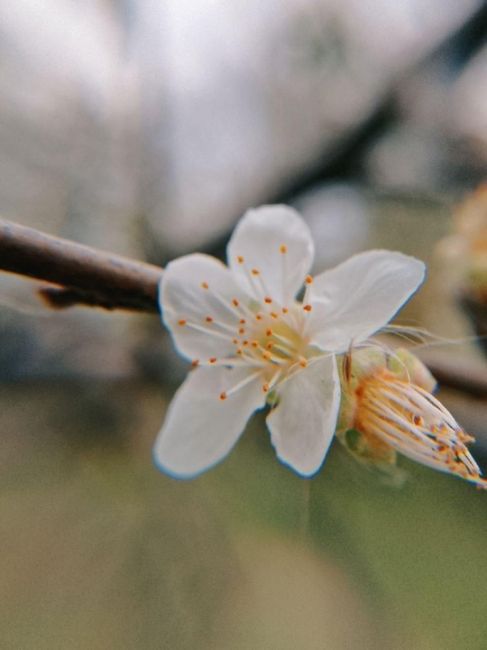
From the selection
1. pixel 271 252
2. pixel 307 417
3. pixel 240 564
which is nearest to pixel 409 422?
pixel 307 417

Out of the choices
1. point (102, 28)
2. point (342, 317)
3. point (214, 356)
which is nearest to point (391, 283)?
point (342, 317)

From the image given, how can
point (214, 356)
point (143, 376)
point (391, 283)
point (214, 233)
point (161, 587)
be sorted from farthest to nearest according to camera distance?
point (214, 233) → point (143, 376) → point (161, 587) → point (214, 356) → point (391, 283)

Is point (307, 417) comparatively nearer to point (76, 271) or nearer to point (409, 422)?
point (409, 422)

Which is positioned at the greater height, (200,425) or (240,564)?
(200,425)

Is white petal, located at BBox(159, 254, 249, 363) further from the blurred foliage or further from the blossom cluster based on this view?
the blurred foliage

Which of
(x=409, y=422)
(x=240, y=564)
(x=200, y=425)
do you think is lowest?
(x=240, y=564)

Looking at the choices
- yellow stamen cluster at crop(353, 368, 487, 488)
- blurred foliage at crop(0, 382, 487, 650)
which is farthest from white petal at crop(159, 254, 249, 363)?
blurred foliage at crop(0, 382, 487, 650)

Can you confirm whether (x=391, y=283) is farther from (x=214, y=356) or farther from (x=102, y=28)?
(x=102, y=28)
